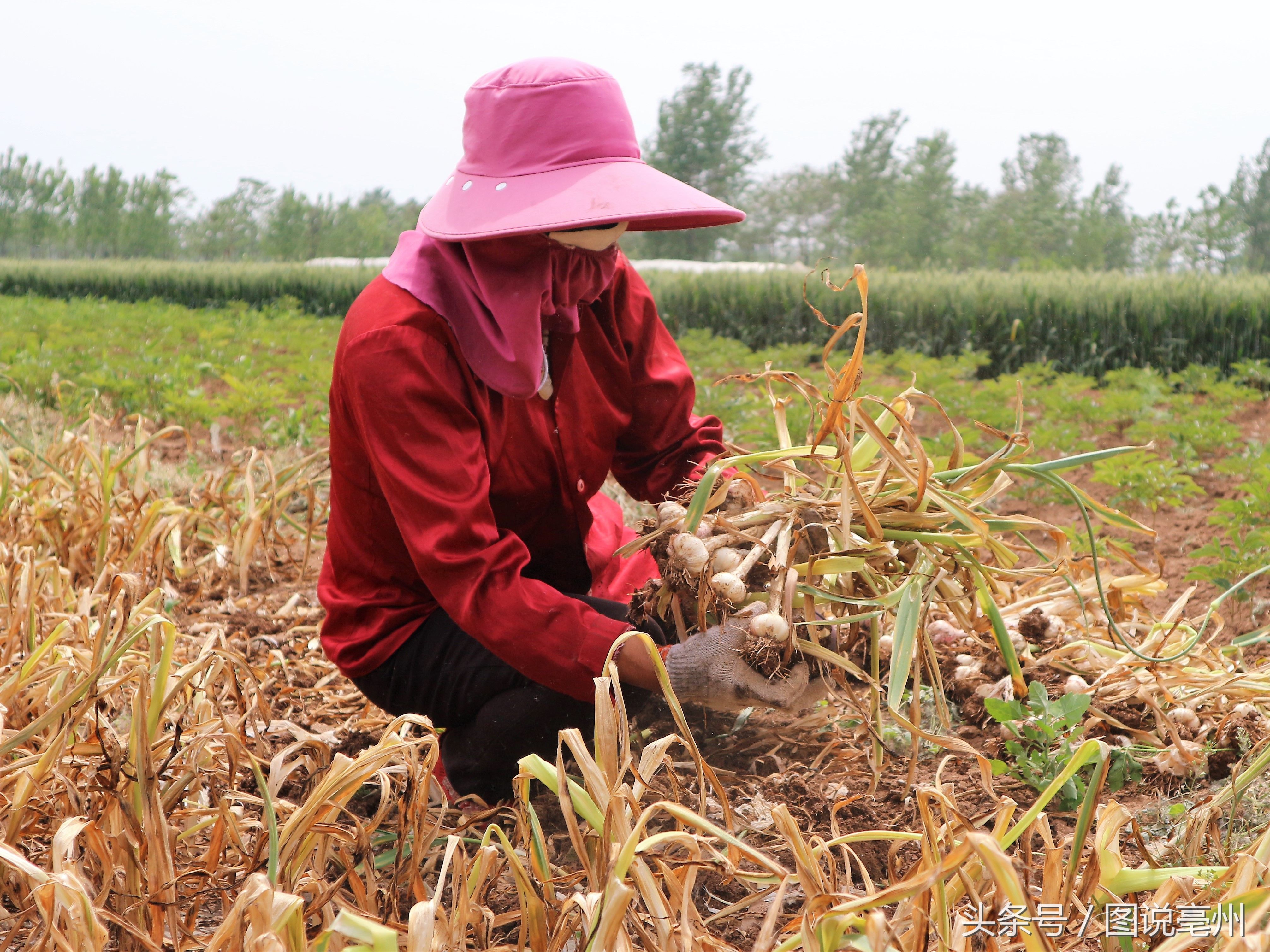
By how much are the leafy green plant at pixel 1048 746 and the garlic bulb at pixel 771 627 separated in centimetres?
51

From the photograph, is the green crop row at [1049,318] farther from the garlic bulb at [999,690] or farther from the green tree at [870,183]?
the green tree at [870,183]

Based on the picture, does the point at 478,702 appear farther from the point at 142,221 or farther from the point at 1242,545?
the point at 142,221

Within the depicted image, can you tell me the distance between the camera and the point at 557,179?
1441mm

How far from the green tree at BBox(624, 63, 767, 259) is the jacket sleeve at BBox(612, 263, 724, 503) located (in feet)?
163

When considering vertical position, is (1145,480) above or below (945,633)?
above

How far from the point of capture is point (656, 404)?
192cm

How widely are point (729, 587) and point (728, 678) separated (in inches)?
7.1

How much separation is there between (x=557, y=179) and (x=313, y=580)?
1.96 m

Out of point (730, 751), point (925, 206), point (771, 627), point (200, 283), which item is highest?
point (925, 206)

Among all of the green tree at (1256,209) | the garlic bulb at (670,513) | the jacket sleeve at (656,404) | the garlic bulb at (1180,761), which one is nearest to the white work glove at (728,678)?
the garlic bulb at (670,513)

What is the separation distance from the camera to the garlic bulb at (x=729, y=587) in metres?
1.28

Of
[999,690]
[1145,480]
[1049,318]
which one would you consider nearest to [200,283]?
[1049,318]

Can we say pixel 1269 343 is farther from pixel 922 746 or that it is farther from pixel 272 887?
pixel 272 887

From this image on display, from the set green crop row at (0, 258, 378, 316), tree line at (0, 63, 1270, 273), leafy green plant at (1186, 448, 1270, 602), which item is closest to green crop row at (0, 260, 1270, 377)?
leafy green plant at (1186, 448, 1270, 602)
